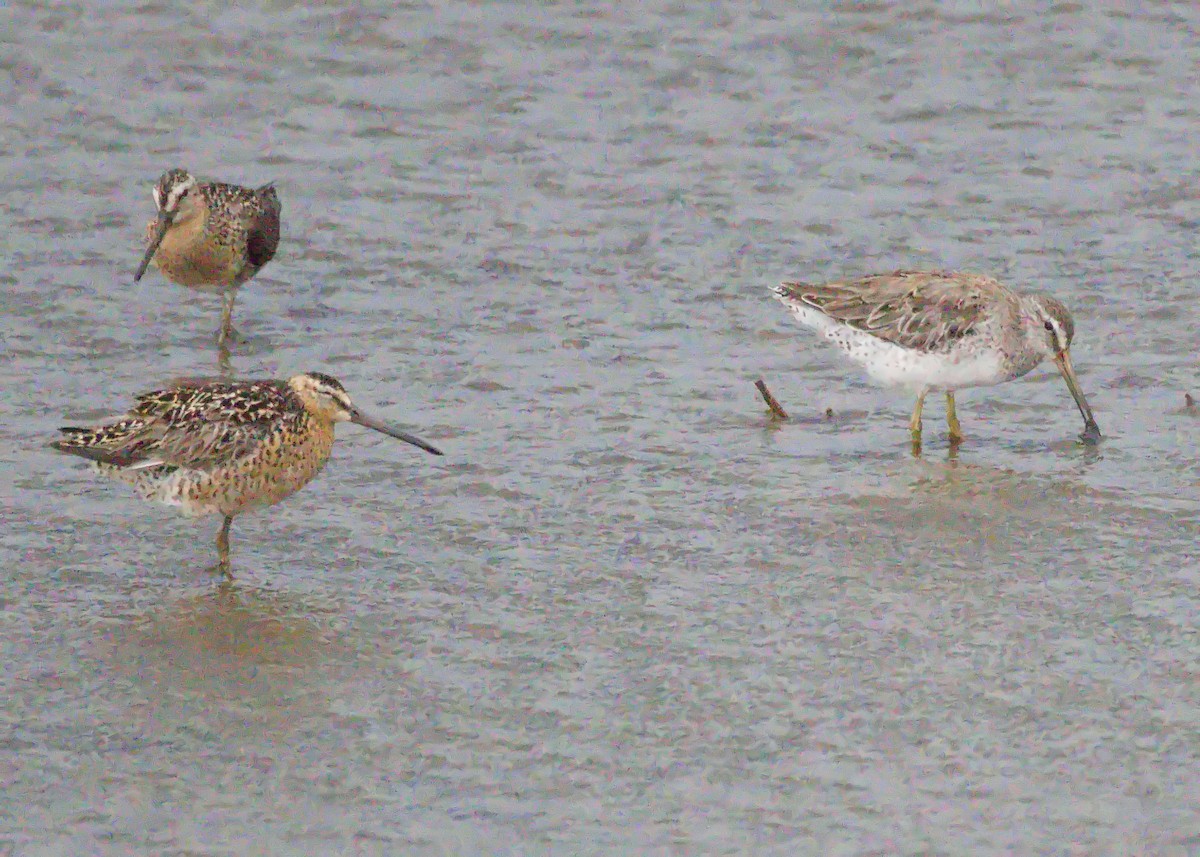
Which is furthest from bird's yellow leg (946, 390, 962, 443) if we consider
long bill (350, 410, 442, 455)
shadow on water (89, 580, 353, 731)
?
shadow on water (89, 580, 353, 731)

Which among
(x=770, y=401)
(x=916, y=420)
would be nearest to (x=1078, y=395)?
(x=916, y=420)

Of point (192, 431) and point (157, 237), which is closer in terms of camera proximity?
point (192, 431)

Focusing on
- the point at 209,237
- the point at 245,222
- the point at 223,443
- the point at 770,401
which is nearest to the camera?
the point at 223,443

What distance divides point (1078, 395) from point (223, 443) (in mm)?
3477

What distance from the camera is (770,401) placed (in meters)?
8.27

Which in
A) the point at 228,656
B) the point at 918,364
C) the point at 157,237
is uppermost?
the point at 157,237

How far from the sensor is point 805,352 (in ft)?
30.3

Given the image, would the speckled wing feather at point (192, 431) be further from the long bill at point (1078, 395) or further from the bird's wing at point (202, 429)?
the long bill at point (1078, 395)

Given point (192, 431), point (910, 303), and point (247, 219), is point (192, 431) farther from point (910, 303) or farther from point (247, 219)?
point (910, 303)

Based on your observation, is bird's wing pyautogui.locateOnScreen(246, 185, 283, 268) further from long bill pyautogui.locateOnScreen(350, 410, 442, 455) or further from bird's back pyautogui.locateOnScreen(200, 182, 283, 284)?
long bill pyautogui.locateOnScreen(350, 410, 442, 455)

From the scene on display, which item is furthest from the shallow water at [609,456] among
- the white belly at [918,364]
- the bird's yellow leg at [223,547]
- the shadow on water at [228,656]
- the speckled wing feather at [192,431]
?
the speckled wing feather at [192,431]

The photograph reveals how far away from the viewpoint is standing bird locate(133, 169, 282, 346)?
9484 millimetres

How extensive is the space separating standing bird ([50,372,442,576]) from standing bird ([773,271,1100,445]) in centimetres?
239

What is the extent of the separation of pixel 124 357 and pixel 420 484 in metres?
2.06
